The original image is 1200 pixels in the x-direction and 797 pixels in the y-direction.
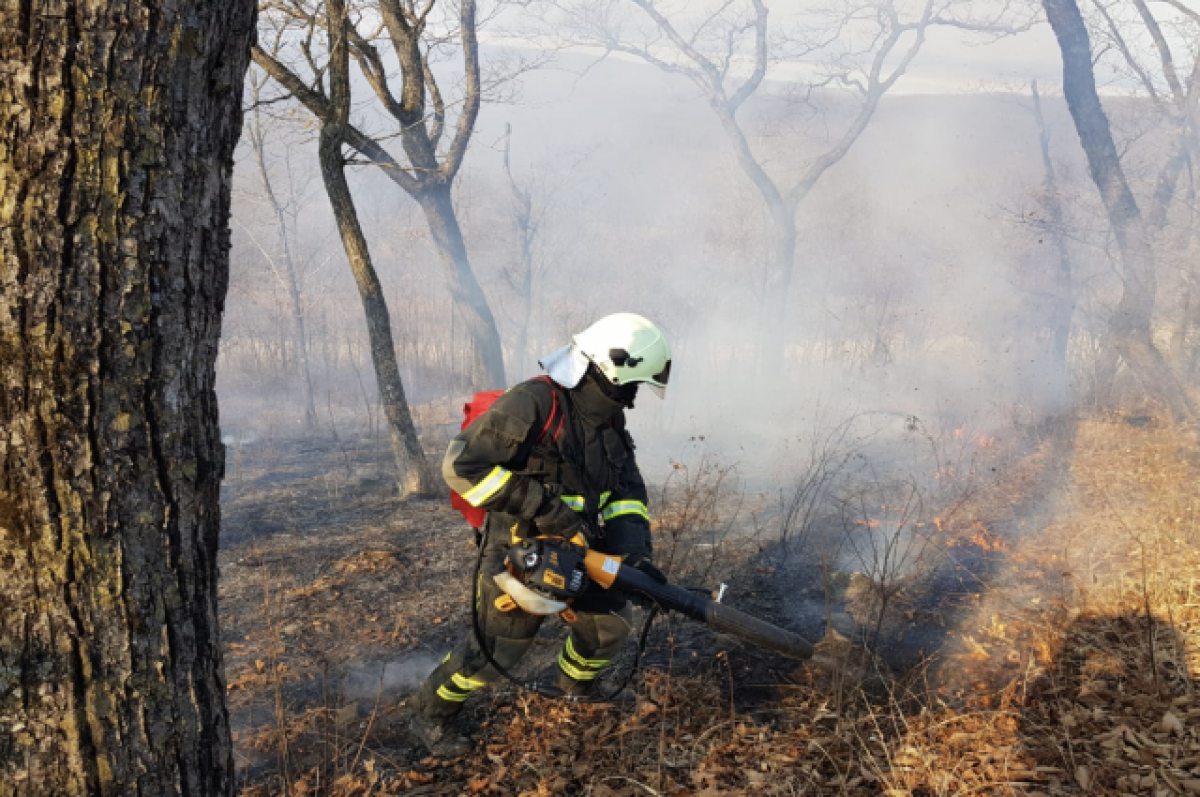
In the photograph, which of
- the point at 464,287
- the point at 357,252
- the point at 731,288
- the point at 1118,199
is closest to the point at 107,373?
the point at 357,252

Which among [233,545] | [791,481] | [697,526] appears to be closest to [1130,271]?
[791,481]

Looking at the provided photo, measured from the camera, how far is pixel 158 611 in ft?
5.15

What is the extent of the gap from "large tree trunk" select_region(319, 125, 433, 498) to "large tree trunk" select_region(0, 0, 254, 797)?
582cm

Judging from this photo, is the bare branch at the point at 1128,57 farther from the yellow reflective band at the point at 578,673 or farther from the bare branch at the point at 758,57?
the yellow reflective band at the point at 578,673

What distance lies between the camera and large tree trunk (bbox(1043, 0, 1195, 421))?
1007 cm

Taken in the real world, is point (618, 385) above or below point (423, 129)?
below

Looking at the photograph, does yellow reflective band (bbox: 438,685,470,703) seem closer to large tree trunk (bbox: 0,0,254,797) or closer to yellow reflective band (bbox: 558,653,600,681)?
yellow reflective band (bbox: 558,653,600,681)

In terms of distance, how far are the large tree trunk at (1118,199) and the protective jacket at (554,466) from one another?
10.0 m

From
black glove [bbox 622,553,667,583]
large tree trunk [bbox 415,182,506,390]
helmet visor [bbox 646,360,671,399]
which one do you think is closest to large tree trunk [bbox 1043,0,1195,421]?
large tree trunk [bbox 415,182,506,390]

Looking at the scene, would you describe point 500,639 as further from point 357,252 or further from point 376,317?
point 357,252

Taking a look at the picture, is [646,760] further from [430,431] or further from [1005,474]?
[430,431]

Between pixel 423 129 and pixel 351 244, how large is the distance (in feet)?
11.6

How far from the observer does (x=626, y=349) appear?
3389mm

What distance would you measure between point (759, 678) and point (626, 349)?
2041 mm
